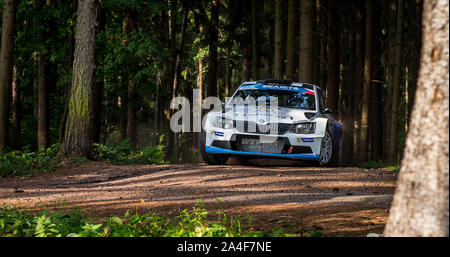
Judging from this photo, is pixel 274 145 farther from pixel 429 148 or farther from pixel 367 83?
pixel 367 83

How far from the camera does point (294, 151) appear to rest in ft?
35.0

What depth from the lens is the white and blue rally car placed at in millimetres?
10609

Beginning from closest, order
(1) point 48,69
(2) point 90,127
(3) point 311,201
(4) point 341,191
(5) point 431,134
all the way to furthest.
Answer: (5) point 431,134 → (3) point 311,201 → (4) point 341,191 → (2) point 90,127 → (1) point 48,69

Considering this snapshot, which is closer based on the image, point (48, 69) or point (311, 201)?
point (311, 201)

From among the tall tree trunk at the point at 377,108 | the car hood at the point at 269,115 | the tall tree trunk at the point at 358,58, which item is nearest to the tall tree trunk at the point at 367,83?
the tall tree trunk at the point at 377,108

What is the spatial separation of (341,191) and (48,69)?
16.5m

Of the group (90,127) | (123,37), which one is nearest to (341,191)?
(90,127)

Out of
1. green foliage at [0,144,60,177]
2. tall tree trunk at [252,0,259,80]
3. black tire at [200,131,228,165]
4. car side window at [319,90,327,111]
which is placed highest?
tall tree trunk at [252,0,259,80]

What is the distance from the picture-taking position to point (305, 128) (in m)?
10.8

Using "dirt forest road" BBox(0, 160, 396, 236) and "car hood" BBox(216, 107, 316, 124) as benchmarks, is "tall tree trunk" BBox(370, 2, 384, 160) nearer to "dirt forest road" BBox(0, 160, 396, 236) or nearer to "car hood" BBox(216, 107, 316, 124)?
"car hood" BBox(216, 107, 316, 124)

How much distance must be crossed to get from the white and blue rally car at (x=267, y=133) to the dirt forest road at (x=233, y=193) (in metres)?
0.45

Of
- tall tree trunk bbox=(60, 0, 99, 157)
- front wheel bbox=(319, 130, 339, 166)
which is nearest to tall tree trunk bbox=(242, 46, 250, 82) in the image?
tall tree trunk bbox=(60, 0, 99, 157)

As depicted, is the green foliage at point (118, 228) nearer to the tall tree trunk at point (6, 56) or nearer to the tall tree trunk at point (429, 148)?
the tall tree trunk at point (429, 148)
